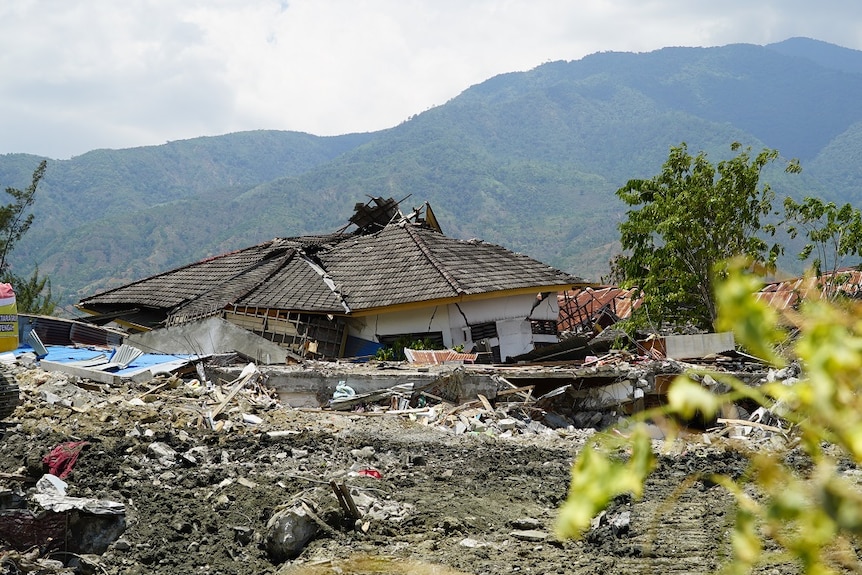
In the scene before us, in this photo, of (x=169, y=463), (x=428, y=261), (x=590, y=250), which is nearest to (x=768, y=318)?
(x=169, y=463)

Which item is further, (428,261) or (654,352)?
(428,261)

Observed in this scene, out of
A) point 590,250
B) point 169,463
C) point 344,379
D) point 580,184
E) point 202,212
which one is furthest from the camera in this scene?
point 580,184

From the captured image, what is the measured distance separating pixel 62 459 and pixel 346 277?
1508 centimetres

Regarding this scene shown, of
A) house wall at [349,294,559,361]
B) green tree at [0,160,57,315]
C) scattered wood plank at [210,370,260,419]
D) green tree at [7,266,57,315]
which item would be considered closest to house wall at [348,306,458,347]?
house wall at [349,294,559,361]

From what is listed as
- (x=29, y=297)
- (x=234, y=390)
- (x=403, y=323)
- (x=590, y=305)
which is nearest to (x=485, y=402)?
(x=234, y=390)

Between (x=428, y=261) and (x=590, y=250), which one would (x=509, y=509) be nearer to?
(x=428, y=261)

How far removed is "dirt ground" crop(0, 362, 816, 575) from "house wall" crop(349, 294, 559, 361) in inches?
348

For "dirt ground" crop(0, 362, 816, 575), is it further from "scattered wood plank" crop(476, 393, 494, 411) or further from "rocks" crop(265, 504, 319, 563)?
"scattered wood plank" crop(476, 393, 494, 411)

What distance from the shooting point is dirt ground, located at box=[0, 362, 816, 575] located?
734 cm

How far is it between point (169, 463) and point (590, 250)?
119 metres

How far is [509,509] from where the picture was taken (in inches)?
345

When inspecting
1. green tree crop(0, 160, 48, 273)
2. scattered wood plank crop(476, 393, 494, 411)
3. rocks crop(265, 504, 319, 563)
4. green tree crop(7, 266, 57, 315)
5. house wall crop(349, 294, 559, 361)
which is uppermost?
green tree crop(0, 160, 48, 273)

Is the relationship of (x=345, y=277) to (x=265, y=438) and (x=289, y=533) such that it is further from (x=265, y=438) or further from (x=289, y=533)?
(x=289, y=533)

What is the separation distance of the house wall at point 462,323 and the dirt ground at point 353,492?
348 inches
